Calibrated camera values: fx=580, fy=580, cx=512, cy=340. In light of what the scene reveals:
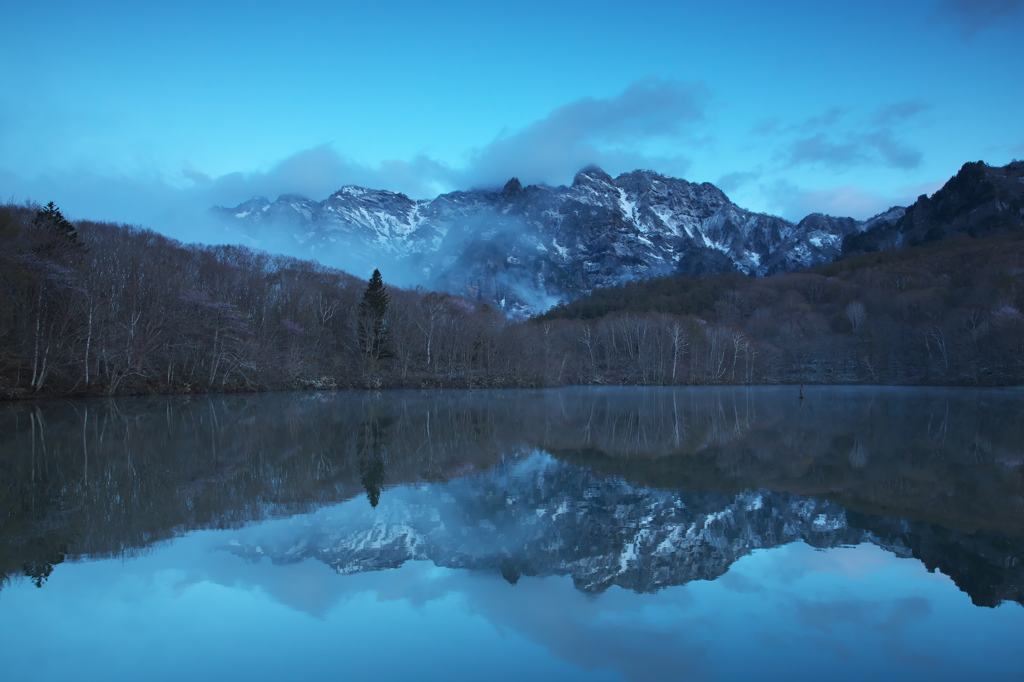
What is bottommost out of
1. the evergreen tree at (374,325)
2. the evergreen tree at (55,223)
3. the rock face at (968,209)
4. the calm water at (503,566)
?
the calm water at (503,566)

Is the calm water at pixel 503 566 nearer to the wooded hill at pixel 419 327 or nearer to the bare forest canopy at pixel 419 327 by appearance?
the bare forest canopy at pixel 419 327

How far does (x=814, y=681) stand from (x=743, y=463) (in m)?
10.3

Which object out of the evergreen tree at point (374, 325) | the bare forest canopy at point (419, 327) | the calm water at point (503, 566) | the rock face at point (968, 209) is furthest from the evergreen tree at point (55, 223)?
the rock face at point (968, 209)

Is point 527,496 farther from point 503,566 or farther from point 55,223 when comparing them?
point 55,223

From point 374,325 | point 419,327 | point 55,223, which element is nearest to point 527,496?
point 55,223

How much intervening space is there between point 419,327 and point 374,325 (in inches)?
189

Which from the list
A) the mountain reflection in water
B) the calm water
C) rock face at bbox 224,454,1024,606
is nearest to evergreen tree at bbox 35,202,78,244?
the mountain reflection in water

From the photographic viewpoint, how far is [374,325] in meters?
57.2

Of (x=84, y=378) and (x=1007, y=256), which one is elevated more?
(x=1007, y=256)

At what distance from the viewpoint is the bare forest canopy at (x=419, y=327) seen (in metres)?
33.9

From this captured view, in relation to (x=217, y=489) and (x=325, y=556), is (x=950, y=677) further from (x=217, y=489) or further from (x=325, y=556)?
(x=217, y=489)

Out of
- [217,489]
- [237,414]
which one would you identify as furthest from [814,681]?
[237,414]

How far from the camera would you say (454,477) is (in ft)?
40.1

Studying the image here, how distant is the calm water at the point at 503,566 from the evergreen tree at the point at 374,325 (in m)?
41.8
